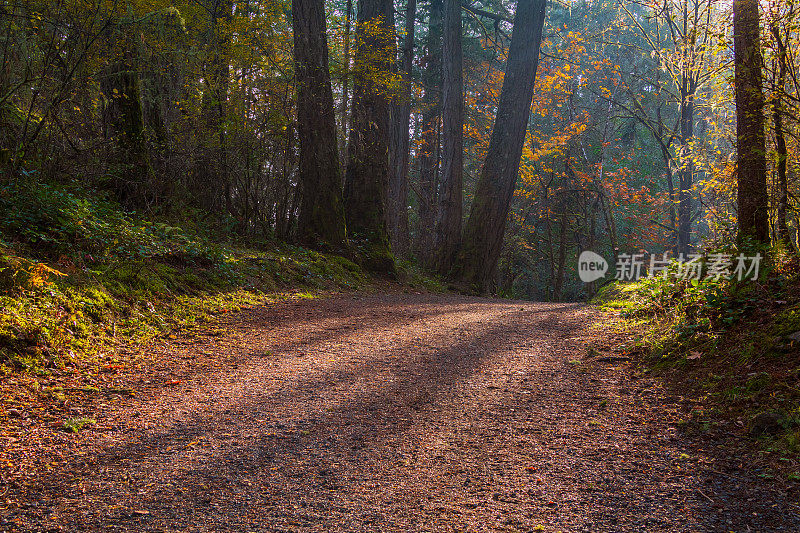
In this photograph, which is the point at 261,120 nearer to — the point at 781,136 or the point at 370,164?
the point at 370,164

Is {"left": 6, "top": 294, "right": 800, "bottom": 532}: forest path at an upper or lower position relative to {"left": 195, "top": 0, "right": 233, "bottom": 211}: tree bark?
lower

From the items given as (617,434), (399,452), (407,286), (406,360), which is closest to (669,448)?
(617,434)

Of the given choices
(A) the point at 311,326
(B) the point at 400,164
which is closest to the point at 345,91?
(B) the point at 400,164

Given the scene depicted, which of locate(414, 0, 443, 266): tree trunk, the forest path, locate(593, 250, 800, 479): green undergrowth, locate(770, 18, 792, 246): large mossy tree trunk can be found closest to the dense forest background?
locate(770, 18, 792, 246): large mossy tree trunk

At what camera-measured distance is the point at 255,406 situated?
3.46 meters

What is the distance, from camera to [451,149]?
1433cm

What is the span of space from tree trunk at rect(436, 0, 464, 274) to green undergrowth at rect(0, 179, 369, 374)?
21.1 ft

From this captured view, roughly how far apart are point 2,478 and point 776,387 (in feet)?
14.5

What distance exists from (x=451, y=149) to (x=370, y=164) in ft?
13.4

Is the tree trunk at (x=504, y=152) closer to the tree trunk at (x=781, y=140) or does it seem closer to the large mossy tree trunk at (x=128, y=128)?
the large mossy tree trunk at (x=128, y=128)

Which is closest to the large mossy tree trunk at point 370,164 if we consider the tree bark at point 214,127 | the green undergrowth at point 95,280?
the tree bark at point 214,127

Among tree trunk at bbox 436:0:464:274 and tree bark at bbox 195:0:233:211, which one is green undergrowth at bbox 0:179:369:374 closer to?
tree bark at bbox 195:0:233:211

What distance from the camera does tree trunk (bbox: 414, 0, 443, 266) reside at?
64.4 ft

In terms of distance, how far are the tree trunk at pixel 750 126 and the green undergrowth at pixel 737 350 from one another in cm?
45
